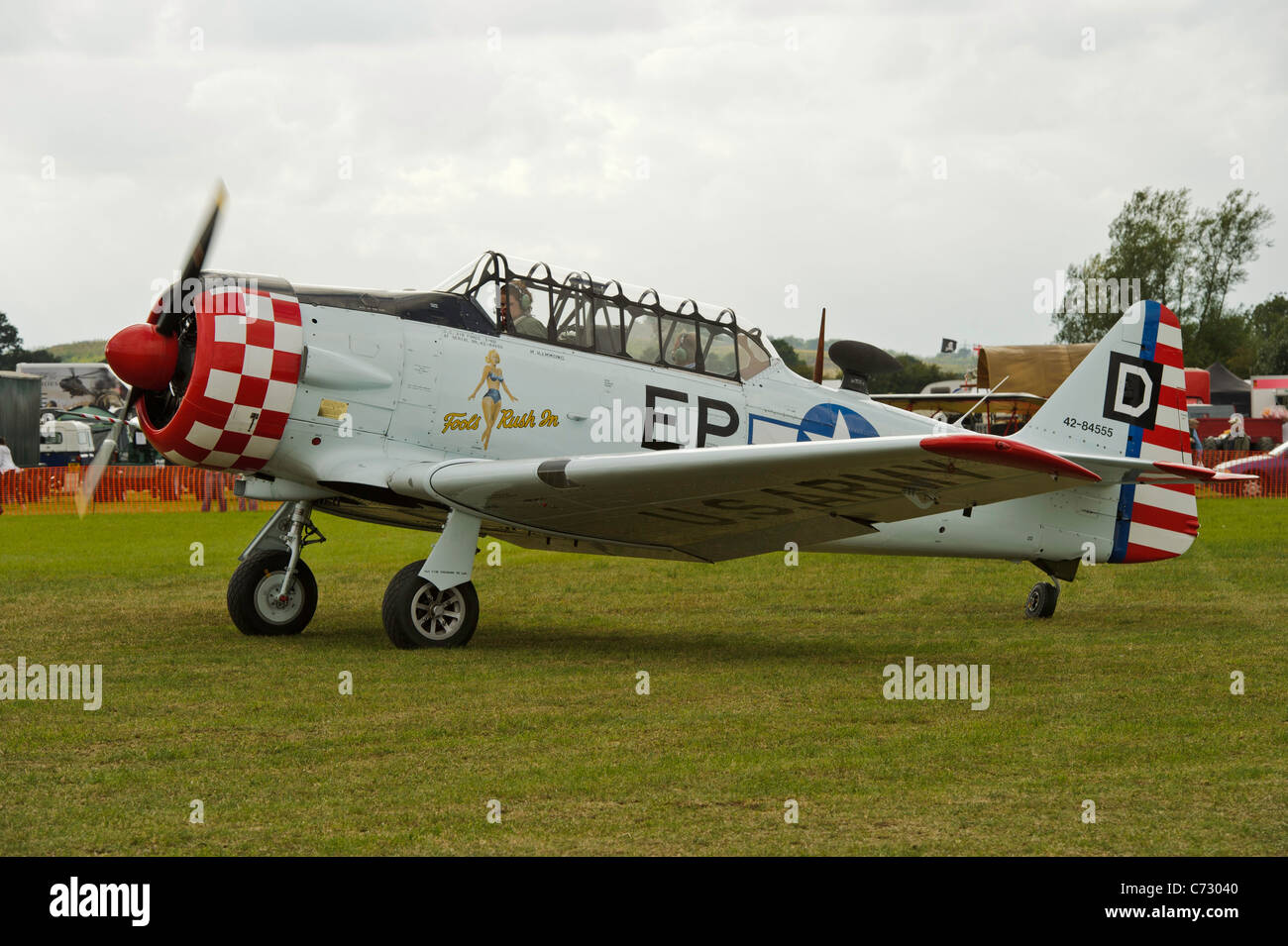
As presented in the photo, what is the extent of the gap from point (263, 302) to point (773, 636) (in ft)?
14.3

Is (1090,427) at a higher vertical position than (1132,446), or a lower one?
higher

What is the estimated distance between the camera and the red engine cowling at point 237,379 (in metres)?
8.62

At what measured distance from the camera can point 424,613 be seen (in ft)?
29.2

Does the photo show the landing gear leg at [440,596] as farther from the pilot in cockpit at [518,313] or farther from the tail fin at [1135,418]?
the tail fin at [1135,418]

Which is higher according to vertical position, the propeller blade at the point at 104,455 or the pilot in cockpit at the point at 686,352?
the pilot in cockpit at the point at 686,352

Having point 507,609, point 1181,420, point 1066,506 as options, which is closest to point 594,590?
point 507,609

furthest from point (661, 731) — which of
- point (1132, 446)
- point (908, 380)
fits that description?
point (908, 380)

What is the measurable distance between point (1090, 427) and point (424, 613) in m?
5.65

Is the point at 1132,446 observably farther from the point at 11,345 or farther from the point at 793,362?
the point at 11,345

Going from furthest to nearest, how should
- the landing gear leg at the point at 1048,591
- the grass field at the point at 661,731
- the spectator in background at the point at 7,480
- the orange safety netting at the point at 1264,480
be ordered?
the orange safety netting at the point at 1264,480 < the spectator in background at the point at 7,480 < the landing gear leg at the point at 1048,591 < the grass field at the point at 661,731

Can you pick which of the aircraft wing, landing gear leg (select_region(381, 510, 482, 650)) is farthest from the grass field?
the aircraft wing

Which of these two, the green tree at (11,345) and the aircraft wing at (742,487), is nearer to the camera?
the aircraft wing at (742,487)

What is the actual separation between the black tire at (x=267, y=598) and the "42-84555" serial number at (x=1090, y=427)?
6.20 m

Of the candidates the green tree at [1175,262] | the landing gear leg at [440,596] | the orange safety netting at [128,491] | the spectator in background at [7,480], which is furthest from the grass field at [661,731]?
the green tree at [1175,262]
